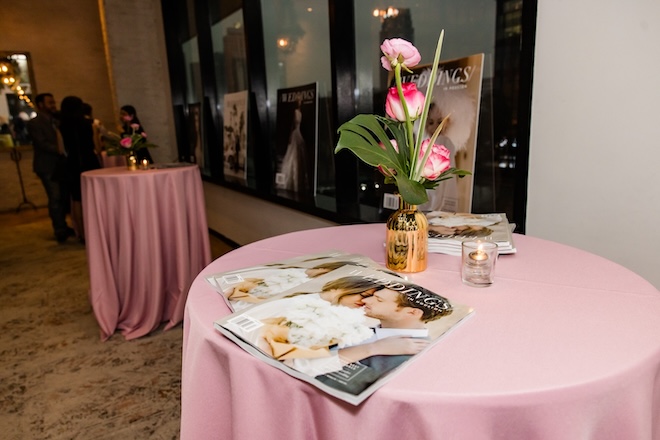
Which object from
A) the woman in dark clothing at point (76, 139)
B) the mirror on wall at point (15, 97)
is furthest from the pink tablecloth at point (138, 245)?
the mirror on wall at point (15, 97)

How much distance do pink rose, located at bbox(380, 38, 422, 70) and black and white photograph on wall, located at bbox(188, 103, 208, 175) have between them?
4.32 meters

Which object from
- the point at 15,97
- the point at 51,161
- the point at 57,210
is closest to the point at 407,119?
the point at 57,210

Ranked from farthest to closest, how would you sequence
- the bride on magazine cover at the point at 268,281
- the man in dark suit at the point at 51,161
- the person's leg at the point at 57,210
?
the person's leg at the point at 57,210 < the man in dark suit at the point at 51,161 < the bride on magazine cover at the point at 268,281

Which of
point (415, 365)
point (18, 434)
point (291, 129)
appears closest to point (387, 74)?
point (291, 129)

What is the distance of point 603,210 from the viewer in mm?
1458

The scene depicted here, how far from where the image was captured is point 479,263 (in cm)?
92

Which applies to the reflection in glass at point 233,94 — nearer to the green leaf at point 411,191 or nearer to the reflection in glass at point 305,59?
the reflection in glass at point 305,59

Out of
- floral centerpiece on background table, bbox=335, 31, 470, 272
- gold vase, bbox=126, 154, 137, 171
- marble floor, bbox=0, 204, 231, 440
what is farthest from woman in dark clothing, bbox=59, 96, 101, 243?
floral centerpiece on background table, bbox=335, 31, 470, 272

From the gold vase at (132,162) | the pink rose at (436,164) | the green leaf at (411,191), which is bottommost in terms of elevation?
the gold vase at (132,162)

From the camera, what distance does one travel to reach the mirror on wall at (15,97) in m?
6.71

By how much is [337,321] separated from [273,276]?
0.27 meters

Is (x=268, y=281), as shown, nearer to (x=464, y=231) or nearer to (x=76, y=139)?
(x=464, y=231)

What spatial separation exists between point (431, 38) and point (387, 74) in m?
0.34

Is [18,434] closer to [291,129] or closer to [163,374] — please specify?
[163,374]
